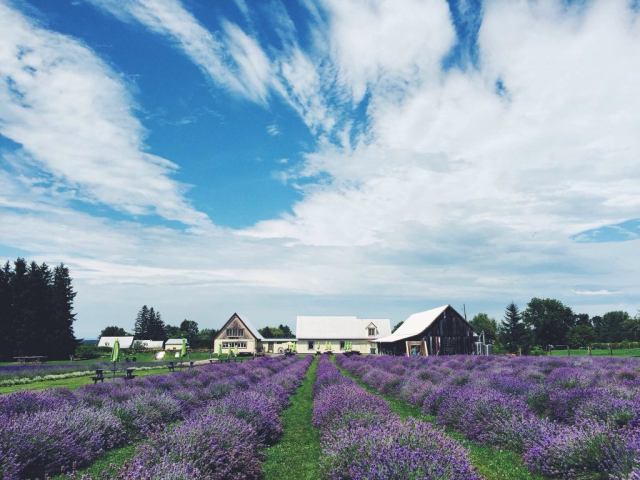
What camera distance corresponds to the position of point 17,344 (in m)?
50.4

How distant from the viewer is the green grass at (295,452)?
22.7ft

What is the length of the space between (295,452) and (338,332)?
2363 inches

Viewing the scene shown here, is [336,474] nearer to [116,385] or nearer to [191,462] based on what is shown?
[191,462]

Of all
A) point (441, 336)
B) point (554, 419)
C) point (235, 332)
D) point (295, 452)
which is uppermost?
point (235, 332)

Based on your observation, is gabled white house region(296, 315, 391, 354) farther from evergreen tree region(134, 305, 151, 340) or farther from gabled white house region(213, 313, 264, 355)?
evergreen tree region(134, 305, 151, 340)

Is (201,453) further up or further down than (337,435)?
further down

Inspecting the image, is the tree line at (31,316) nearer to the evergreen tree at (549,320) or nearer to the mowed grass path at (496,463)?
the mowed grass path at (496,463)

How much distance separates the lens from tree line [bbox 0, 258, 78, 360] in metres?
50.4

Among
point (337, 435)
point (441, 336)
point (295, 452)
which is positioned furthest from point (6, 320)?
point (337, 435)

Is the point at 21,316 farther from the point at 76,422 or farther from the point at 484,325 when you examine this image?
the point at 484,325

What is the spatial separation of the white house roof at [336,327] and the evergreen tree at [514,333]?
18.8 metres

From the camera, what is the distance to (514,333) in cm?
5478

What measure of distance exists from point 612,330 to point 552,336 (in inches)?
758

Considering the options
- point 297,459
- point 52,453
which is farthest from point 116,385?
point 297,459
